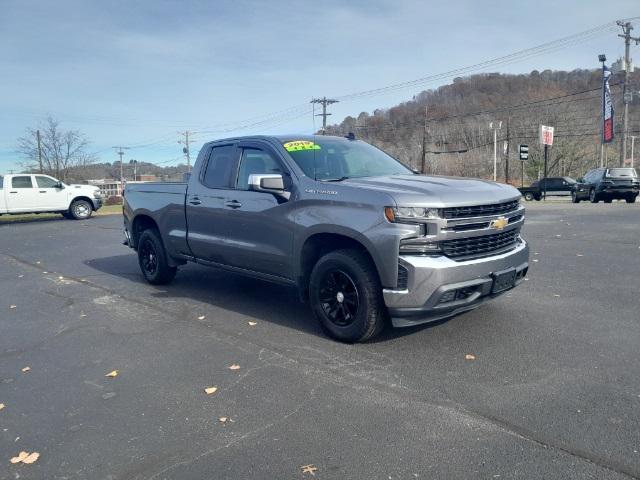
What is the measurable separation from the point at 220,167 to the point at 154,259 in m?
2.03

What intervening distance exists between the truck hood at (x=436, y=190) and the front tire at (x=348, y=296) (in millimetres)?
626

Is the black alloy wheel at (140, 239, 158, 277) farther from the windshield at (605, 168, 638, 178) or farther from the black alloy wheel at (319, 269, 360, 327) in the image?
the windshield at (605, 168, 638, 178)

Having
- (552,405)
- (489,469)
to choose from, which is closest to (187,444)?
(489,469)

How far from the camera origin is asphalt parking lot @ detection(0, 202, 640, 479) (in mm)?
2869

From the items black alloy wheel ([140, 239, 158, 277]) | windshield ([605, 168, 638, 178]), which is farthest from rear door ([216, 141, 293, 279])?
windshield ([605, 168, 638, 178])

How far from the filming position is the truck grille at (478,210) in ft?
13.8

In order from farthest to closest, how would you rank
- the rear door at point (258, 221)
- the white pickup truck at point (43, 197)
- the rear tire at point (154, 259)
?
the white pickup truck at point (43, 197) < the rear tire at point (154, 259) < the rear door at point (258, 221)

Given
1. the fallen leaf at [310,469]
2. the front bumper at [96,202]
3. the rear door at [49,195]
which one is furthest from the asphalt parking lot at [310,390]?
the front bumper at [96,202]

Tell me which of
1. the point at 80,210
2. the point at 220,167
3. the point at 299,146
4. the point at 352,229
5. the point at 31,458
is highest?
the point at 299,146

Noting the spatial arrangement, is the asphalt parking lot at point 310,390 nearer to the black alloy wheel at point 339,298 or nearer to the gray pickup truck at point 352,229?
the black alloy wheel at point 339,298

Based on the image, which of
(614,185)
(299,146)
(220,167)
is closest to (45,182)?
(220,167)

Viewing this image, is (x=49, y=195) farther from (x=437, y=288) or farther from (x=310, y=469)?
(x=310, y=469)

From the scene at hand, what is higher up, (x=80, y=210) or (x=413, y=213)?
(x=413, y=213)

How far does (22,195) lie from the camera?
20.0m
